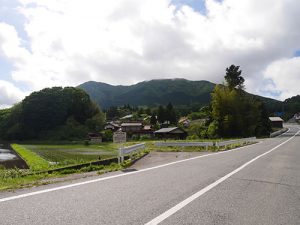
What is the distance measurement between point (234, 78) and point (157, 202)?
2907 inches

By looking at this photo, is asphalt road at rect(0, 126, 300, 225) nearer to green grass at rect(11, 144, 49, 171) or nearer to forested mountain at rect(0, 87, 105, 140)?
green grass at rect(11, 144, 49, 171)

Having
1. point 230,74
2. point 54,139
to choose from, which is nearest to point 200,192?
point 230,74

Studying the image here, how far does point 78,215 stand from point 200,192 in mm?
3548

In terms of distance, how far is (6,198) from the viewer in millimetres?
7066

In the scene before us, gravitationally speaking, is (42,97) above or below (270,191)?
above

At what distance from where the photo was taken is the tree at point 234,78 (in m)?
76.9

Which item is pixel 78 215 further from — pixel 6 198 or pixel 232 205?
pixel 232 205

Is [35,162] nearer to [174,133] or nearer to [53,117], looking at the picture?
[174,133]

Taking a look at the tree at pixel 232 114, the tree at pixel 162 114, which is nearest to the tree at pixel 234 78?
the tree at pixel 232 114

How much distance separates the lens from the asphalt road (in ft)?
18.6

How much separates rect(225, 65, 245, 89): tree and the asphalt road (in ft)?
225

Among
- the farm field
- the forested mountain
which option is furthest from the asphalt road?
the forested mountain

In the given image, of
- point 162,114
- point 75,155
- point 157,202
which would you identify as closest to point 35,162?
point 75,155

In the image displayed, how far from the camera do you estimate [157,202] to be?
6.95 metres
